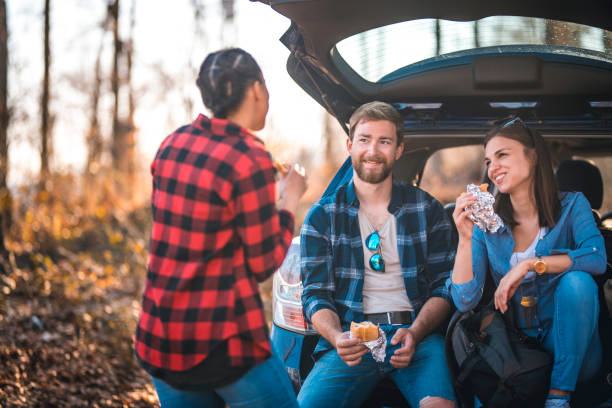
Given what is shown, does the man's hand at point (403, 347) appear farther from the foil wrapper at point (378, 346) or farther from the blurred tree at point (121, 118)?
the blurred tree at point (121, 118)

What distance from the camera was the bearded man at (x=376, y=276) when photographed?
7.57 feet

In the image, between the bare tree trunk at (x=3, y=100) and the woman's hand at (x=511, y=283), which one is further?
the bare tree trunk at (x=3, y=100)

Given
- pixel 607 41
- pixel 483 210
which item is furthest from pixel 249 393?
pixel 607 41

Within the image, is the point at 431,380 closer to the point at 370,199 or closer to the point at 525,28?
the point at 370,199

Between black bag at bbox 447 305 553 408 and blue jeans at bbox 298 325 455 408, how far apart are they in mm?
83

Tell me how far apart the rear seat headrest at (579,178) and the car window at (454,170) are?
1234 cm

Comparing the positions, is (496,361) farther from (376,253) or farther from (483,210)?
(376,253)

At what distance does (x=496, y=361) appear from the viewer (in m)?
2.08

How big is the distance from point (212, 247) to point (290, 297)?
111 cm

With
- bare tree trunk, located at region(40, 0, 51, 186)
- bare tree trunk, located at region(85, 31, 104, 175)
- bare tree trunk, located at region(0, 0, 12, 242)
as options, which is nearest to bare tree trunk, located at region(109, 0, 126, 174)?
bare tree trunk, located at region(85, 31, 104, 175)

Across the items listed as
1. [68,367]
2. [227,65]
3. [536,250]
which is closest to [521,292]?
[536,250]

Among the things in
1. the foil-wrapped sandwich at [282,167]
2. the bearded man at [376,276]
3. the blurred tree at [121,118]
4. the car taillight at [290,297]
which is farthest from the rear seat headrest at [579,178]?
the blurred tree at [121,118]

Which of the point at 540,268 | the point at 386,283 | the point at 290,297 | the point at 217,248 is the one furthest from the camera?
the point at 290,297

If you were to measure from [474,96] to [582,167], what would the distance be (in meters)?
1.10
